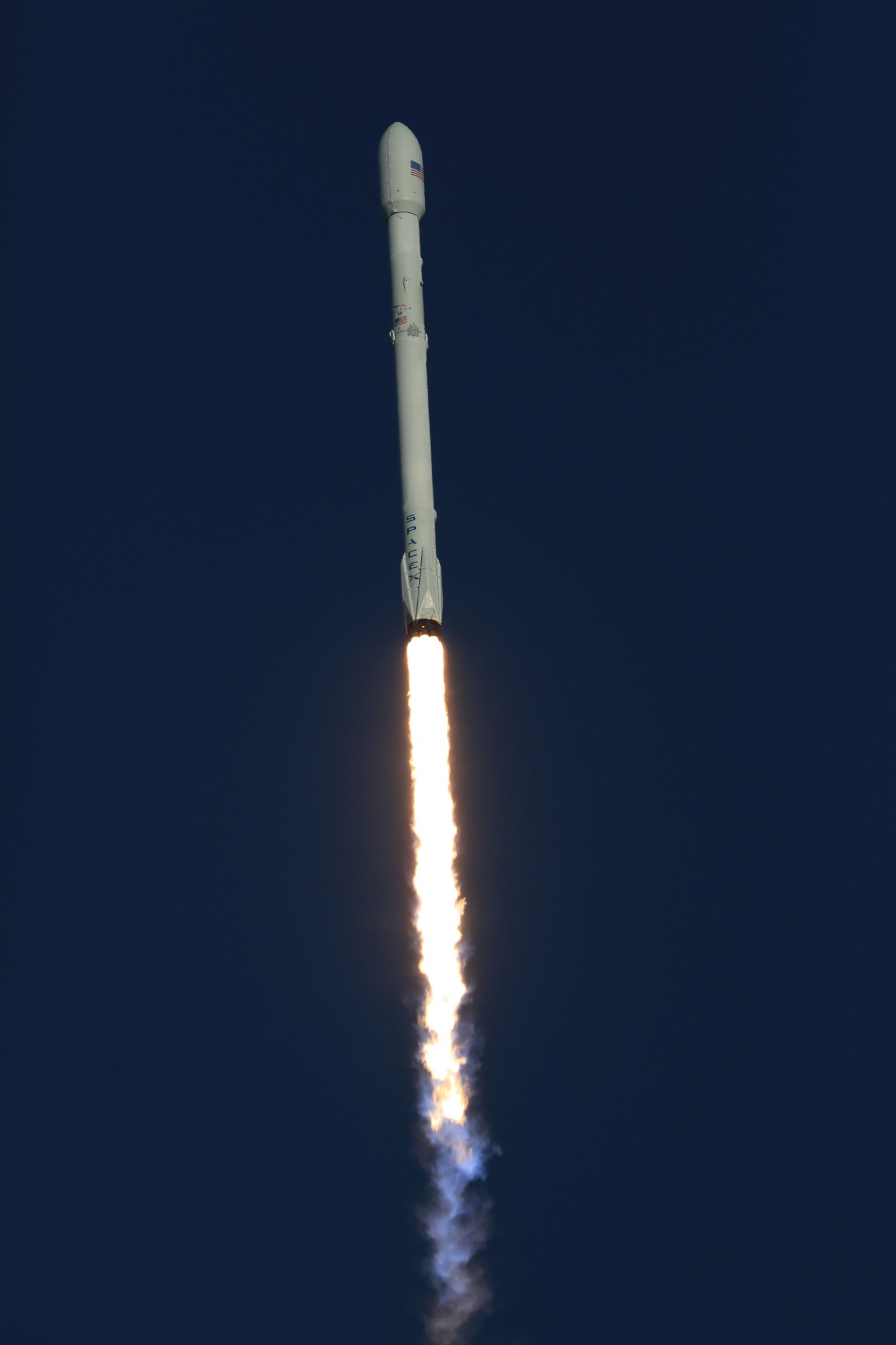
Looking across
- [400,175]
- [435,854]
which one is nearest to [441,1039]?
[435,854]

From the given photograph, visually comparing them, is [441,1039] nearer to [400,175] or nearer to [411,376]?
[411,376]

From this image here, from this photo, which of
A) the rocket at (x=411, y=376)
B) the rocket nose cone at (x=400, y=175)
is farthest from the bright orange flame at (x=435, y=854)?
the rocket nose cone at (x=400, y=175)

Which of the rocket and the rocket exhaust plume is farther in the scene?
the rocket exhaust plume

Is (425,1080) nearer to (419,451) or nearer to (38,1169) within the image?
(38,1169)

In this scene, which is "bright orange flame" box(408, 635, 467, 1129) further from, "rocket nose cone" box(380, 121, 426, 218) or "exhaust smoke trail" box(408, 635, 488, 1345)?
"rocket nose cone" box(380, 121, 426, 218)

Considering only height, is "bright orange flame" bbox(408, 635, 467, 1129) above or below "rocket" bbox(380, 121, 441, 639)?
below

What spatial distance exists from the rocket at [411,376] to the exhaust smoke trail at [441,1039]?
3.11 feet

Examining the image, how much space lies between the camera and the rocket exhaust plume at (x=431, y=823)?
25.9m

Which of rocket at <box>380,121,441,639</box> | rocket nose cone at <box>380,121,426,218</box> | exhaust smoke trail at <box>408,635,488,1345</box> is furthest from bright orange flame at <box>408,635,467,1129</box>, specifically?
rocket nose cone at <box>380,121,426,218</box>

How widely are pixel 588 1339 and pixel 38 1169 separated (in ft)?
32.7

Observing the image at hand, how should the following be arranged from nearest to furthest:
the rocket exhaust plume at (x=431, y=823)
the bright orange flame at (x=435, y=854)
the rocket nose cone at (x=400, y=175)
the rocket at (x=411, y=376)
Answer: the rocket at (x=411, y=376)
the rocket exhaust plume at (x=431, y=823)
the bright orange flame at (x=435, y=854)
the rocket nose cone at (x=400, y=175)

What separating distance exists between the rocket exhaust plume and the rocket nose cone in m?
0.02

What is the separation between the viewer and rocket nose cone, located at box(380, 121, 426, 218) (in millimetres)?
28094

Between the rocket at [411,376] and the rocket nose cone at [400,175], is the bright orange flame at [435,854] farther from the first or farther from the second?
the rocket nose cone at [400,175]
